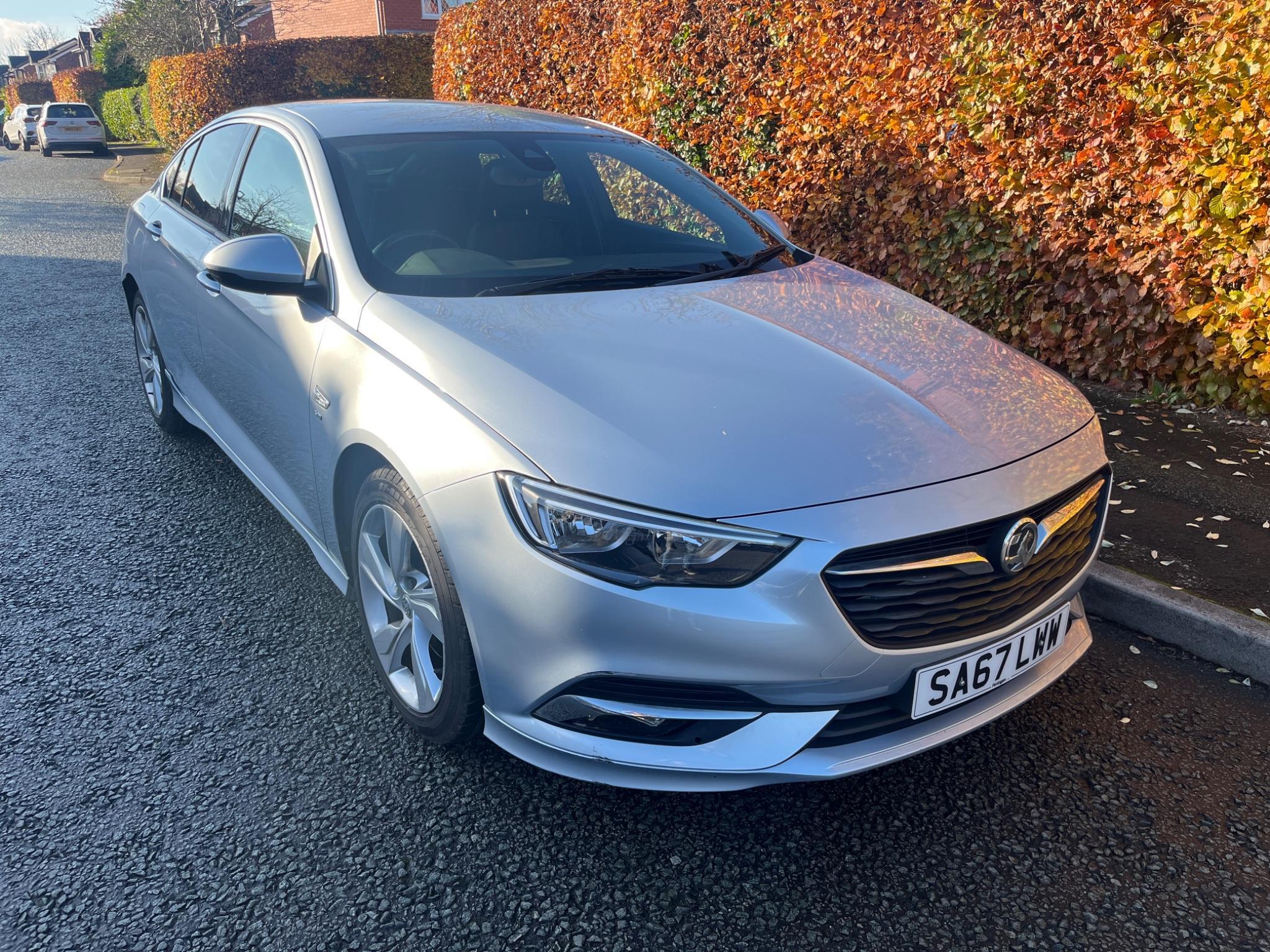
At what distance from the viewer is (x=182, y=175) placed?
4.50 m

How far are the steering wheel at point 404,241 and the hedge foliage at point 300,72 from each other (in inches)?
757

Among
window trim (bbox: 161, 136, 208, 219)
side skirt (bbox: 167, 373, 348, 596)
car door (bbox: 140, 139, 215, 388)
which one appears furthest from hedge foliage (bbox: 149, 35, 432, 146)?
side skirt (bbox: 167, 373, 348, 596)

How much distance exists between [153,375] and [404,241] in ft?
8.76

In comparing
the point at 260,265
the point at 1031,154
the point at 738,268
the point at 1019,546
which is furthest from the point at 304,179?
the point at 1031,154

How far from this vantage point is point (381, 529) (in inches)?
102

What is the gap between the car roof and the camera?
3.39 meters

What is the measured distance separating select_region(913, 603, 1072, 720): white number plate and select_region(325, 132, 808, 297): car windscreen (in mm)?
1497

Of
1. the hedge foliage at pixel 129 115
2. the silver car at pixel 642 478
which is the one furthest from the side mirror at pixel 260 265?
the hedge foliage at pixel 129 115

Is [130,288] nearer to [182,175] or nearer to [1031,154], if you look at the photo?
[182,175]

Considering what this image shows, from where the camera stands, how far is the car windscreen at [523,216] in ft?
9.46

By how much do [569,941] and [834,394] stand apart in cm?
138

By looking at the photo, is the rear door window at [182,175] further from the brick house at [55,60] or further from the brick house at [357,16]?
the brick house at [55,60]

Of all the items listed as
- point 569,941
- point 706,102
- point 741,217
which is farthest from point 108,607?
point 706,102

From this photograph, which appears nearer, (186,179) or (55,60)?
(186,179)
